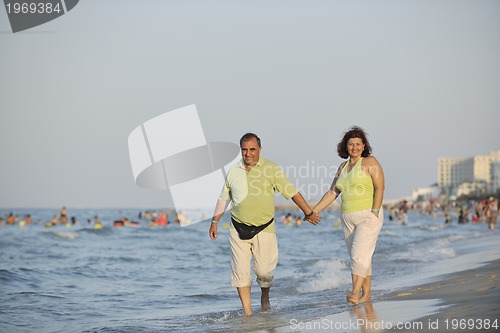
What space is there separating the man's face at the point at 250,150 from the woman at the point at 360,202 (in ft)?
2.91

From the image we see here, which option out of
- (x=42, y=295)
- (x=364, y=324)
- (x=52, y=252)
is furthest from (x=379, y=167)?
(x=52, y=252)

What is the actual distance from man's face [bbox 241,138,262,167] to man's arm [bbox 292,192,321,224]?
0.58 metres

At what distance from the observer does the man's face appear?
283 inches

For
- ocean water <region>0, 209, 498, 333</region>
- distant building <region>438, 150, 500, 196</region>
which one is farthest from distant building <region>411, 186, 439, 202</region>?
ocean water <region>0, 209, 498, 333</region>

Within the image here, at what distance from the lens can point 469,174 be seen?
579 ft

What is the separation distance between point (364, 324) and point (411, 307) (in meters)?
0.88

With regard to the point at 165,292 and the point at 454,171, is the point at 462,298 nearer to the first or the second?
the point at 165,292

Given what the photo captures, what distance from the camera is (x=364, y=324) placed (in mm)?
5984

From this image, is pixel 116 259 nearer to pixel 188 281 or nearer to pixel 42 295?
pixel 188 281

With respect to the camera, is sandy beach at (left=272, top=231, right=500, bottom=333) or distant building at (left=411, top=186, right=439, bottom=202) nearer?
sandy beach at (left=272, top=231, right=500, bottom=333)

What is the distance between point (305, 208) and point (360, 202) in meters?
0.56

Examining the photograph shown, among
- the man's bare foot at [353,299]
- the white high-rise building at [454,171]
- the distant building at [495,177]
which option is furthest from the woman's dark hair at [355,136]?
the white high-rise building at [454,171]

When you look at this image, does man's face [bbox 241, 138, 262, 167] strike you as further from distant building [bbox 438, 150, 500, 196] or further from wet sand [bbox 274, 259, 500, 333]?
Result: distant building [bbox 438, 150, 500, 196]

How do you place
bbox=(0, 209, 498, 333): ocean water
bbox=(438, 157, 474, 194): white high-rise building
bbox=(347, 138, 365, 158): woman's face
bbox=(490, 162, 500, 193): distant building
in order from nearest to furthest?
bbox=(347, 138, 365, 158): woman's face, bbox=(0, 209, 498, 333): ocean water, bbox=(490, 162, 500, 193): distant building, bbox=(438, 157, 474, 194): white high-rise building
